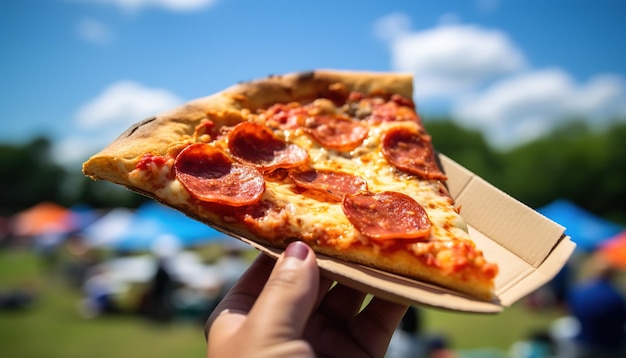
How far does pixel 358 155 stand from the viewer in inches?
168

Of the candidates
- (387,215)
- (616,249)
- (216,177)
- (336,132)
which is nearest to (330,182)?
(387,215)

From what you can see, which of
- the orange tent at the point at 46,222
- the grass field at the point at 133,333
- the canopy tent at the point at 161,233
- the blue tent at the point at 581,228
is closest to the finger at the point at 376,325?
the grass field at the point at 133,333

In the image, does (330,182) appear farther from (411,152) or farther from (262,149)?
(411,152)

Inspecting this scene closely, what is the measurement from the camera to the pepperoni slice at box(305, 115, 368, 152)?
4.29 metres

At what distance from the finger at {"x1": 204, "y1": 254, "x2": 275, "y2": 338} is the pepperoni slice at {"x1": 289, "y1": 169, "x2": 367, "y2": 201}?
23.0 inches

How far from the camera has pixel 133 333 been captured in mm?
13836

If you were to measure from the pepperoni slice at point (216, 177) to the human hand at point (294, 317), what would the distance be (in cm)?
45

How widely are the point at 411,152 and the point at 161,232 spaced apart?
1488cm

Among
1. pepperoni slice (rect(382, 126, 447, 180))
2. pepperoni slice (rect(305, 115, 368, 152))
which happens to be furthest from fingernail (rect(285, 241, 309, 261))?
pepperoni slice (rect(305, 115, 368, 152))

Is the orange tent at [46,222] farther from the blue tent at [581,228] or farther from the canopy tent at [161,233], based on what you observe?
the blue tent at [581,228]

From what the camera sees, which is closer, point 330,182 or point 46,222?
point 330,182

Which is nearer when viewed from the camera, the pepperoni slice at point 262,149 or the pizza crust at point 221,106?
the pizza crust at point 221,106

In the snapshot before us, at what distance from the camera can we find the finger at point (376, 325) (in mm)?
3129

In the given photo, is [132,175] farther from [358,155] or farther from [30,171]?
[30,171]
